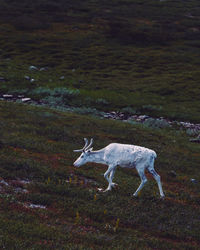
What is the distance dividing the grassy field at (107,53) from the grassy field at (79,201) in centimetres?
1631

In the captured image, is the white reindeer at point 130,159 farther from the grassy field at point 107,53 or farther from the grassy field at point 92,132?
the grassy field at point 107,53

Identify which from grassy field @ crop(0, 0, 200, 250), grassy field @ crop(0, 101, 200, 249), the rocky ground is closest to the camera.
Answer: grassy field @ crop(0, 101, 200, 249)

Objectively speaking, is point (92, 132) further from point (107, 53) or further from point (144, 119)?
point (107, 53)

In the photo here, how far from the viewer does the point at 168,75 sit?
5372cm

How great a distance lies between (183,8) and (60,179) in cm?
10438

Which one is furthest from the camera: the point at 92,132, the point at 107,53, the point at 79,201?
the point at 107,53

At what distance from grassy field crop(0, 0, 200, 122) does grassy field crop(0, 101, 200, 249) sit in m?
16.3

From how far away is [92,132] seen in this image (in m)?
26.1

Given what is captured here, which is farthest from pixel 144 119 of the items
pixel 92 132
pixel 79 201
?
pixel 79 201

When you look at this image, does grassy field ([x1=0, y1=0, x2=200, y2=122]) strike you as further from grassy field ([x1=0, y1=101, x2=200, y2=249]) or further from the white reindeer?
the white reindeer

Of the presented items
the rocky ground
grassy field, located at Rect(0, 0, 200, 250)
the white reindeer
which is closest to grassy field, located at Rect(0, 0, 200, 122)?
grassy field, located at Rect(0, 0, 200, 250)

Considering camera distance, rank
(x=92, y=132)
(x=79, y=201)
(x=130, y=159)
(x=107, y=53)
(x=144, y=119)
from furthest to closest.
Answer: (x=107, y=53)
(x=144, y=119)
(x=92, y=132)
(x=130, y=159)
(x=79, y=201)

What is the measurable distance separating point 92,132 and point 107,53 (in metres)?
39.7

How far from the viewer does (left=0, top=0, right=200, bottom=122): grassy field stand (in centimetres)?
4138
